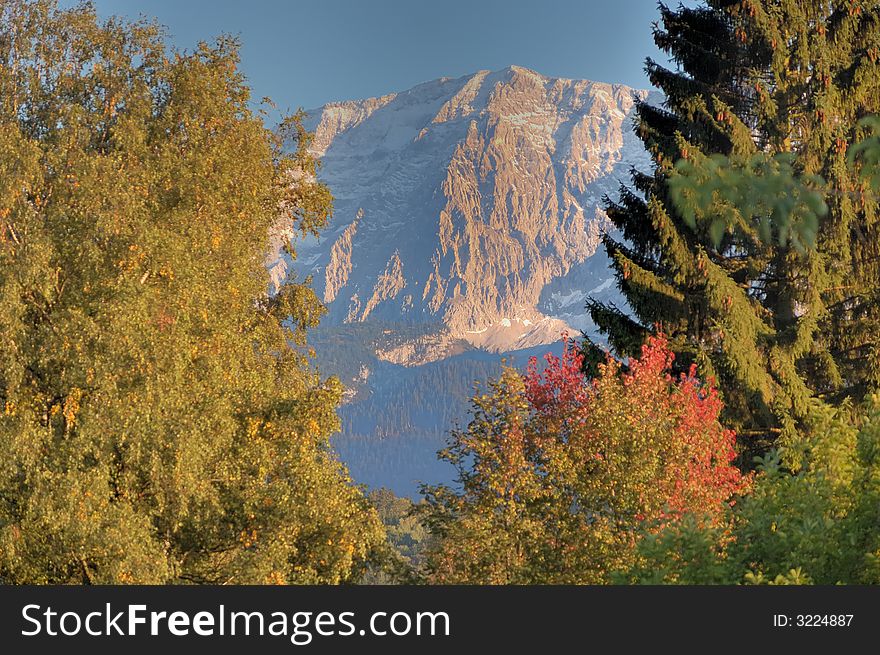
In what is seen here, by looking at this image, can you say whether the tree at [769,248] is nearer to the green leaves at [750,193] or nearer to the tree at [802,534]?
the tree at [802,534]

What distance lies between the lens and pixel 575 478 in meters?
22.2

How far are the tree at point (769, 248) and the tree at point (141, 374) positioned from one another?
1114cm

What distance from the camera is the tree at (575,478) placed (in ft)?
70.6

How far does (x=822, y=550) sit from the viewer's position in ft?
40.2

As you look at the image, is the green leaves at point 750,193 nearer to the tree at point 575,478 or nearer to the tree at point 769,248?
the tree at point 575,478

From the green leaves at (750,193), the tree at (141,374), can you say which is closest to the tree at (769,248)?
the tree at (141,374)

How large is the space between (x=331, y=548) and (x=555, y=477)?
5.04 metres

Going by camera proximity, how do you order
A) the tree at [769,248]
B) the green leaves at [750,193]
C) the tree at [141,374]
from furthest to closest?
the tree at [769,248]
the tree at [141,374]
the green leaves at [750,193]

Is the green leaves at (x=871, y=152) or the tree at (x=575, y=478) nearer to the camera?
the green leaves at (x=871, y=152)

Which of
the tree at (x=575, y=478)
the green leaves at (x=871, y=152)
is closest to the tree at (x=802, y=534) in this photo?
the green leaves at (x=871, y=152)

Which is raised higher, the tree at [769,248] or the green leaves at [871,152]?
the tree at [769,248]

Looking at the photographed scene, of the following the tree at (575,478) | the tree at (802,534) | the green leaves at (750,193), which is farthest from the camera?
the tree at (575,478)

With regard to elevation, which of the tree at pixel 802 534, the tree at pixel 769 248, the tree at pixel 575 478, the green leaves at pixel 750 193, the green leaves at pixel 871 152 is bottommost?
the tree at pixel 802 534

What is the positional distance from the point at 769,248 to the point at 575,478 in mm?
12485
